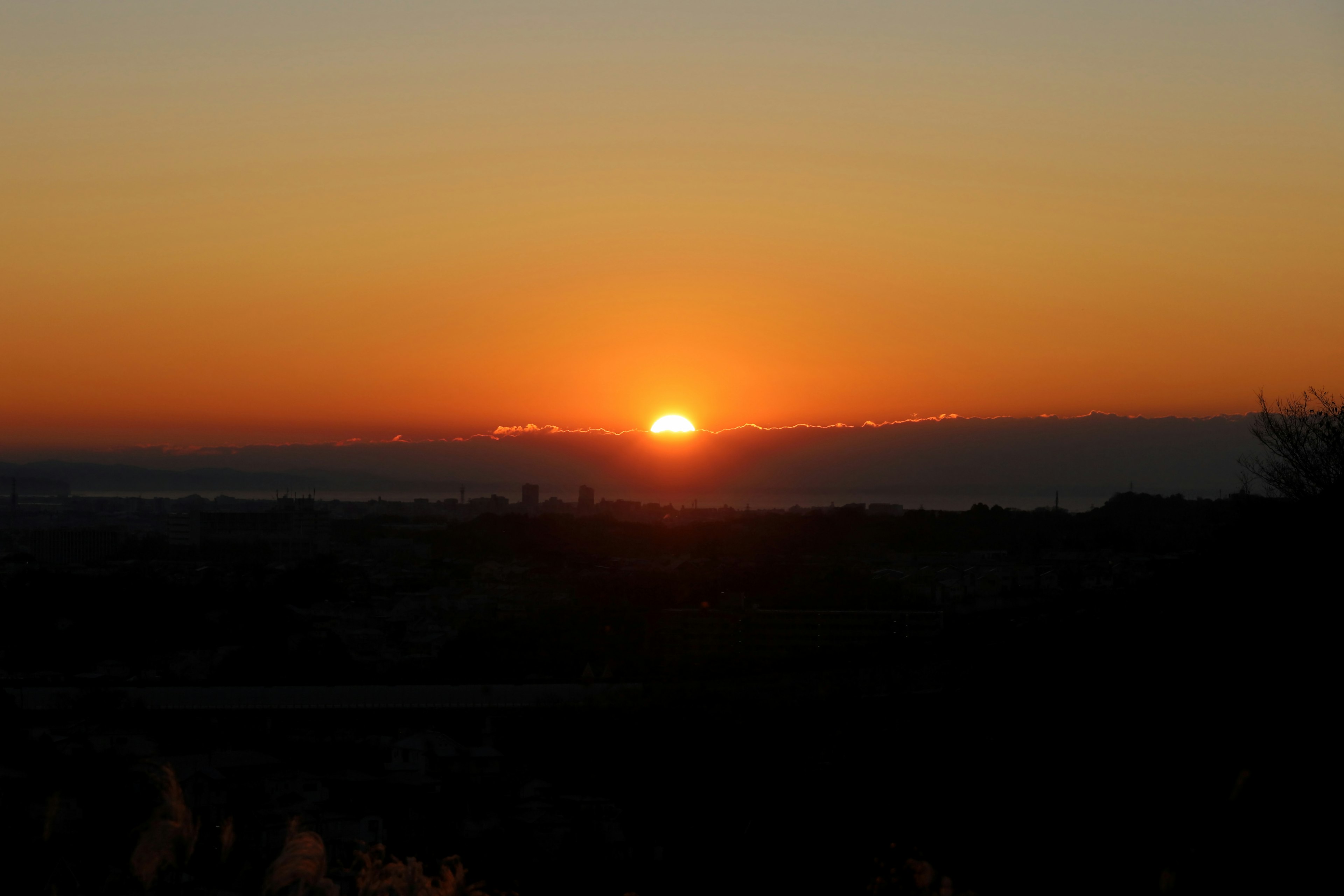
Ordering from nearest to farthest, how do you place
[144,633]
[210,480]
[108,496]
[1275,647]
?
[1275,647]
[144,633]
[108,496]
[210,480]

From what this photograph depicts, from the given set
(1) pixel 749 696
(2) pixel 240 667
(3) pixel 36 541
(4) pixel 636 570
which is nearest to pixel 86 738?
(2) pixel 240 667

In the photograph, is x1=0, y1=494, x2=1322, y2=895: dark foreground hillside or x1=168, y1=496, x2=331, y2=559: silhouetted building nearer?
x1=0, y1=494, x2=1322, y2=895: dark foreground hillside

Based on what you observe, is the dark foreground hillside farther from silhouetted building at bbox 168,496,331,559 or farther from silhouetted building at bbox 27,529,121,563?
silhouetted building at bbox 168,496,331,559

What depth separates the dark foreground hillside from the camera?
511cm

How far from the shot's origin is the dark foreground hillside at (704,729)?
5109mm

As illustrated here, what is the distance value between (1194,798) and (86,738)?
764 cm

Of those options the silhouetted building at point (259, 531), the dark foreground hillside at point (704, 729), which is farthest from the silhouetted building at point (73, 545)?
the dark foreground hillside at point (704, 729)

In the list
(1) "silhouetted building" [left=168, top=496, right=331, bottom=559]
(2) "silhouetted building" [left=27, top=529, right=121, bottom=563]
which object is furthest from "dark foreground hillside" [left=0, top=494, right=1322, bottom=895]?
(1) "silhouetted building" [left=168, top=496, right=331, bottom=559]

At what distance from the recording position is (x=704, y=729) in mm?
10148

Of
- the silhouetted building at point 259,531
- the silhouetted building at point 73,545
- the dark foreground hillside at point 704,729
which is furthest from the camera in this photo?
the silhouetted building at point 259,531

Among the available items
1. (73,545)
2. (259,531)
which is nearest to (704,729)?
(73,545)

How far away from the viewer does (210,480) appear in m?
85.2

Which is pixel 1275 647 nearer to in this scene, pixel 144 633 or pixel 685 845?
pixel 685 845

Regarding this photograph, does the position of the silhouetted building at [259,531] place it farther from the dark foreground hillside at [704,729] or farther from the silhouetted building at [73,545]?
the dark foreground hillside at [704,729]
